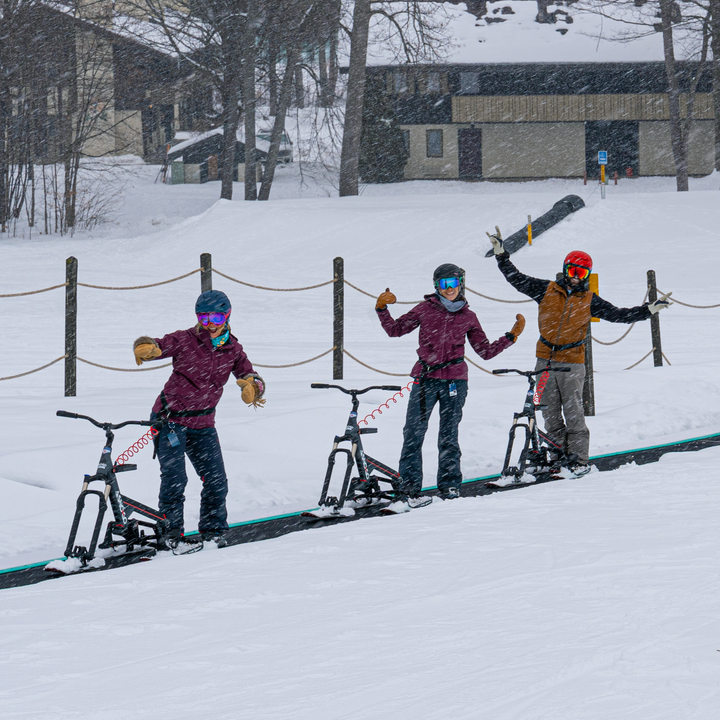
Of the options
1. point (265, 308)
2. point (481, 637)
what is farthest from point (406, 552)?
point (265, 308)

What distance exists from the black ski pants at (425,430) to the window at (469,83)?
42.1 m

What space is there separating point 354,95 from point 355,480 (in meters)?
24.0

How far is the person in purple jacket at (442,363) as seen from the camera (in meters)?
7.19

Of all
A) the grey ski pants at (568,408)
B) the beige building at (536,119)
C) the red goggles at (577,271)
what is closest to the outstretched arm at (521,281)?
the red goggles at (577,271)

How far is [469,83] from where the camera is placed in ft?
156

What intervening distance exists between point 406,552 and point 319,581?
2.34 feet

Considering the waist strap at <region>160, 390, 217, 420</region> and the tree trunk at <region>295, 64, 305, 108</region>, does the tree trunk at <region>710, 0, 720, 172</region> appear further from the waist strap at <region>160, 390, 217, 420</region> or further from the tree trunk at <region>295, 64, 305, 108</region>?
the waist strap at <region>160, 390, 217, 420</region>

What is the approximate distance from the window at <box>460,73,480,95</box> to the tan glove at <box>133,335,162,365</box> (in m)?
43.8

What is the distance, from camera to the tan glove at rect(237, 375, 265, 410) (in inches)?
228

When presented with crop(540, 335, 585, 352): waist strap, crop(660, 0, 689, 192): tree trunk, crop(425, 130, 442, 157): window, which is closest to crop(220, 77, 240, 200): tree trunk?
crop(660, 0, 689, 192): tree trunk

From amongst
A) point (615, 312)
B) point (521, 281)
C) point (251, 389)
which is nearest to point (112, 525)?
→ point (251, 389)

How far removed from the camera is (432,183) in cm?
4575

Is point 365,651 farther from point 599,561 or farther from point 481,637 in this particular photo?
point 599,561

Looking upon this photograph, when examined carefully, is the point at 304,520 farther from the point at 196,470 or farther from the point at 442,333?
the point at 442,333
